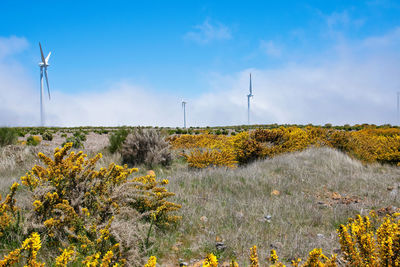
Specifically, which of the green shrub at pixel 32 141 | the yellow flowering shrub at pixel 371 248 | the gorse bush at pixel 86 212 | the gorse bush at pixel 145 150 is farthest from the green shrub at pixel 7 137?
the yellow flowering shrub at pixel 371 248

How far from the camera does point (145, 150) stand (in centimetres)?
924

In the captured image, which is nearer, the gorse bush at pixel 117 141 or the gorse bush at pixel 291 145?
the gorse bush at pixel 291 145

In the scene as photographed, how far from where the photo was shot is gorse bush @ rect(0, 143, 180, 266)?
Result: 273cm

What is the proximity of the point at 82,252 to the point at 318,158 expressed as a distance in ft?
27.7

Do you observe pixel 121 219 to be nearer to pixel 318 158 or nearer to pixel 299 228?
pixel 299 228

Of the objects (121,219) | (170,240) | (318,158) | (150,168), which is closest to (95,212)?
(121,219)

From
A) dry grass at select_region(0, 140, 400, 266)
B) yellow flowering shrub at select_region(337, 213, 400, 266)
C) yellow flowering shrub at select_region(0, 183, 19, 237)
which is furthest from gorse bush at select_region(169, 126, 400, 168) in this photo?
yellow flowering shrub at select_region(337, 213, 400, 266)

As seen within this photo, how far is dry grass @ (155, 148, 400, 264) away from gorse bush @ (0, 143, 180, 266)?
1.62ft

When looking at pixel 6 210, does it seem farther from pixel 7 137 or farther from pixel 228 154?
pixel 7 137

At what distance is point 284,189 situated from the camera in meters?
6.19

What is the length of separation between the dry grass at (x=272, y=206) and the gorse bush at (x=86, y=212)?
19.5 inches

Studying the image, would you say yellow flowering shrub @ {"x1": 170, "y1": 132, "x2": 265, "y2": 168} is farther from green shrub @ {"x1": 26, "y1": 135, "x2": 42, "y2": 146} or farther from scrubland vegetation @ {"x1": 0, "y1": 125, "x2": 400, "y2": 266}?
green shrub @ {"x1": 26, "y1": 135, "x2": 42, "y2": 146}

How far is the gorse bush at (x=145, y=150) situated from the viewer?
881 cm

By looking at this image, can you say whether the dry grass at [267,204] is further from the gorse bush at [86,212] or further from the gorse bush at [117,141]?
the gorse bush at [117,141]
